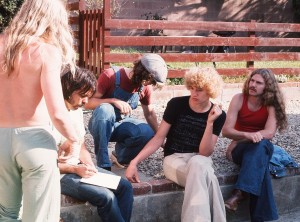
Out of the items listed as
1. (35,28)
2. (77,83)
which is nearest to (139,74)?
(77,83)

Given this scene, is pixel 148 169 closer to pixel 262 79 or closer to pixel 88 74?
pixel 262 79

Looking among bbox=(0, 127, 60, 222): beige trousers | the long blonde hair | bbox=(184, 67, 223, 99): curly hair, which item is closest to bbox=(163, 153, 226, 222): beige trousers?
bbox=(184, 67, 223, 99): curly hair

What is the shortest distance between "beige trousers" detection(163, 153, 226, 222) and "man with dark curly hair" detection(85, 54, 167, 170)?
72 centimetres

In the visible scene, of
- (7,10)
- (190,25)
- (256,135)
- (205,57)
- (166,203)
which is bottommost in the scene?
(166,203)

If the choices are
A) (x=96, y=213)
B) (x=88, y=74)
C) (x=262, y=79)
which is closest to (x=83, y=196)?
(x=96, y=213)

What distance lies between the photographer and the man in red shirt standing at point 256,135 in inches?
191

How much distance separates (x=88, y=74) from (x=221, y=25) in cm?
721

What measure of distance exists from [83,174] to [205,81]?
1.21 m

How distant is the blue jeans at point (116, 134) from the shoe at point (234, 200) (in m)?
0.85

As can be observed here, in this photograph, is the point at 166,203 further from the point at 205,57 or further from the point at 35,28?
the point at 205,57

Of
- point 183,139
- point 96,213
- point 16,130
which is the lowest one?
point 96,213

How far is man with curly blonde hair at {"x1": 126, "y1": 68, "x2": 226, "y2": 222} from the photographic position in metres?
4.42

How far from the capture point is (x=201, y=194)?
4.40 metres

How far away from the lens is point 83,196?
161 inches
